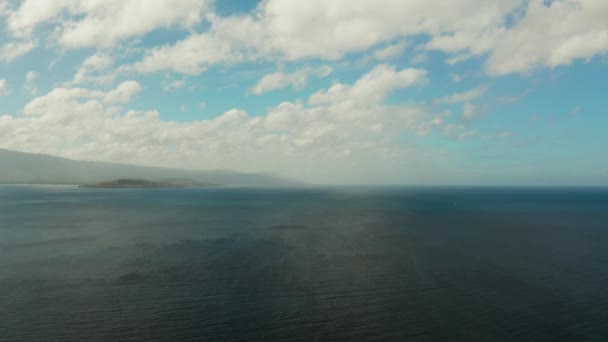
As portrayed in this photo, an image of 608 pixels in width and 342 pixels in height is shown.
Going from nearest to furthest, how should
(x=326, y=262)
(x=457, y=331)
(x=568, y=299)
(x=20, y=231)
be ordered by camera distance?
1. (x=457, y=331)
2. (x=568, y=299)
3. (x=326, y=262)
4. (x=20, y=231)

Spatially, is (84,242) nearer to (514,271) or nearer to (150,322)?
(150,322)

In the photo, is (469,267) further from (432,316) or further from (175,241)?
(175,241)

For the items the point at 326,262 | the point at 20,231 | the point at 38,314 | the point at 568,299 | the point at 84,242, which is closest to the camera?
the point at 38,314

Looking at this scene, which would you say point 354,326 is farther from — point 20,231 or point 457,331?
point 20,231

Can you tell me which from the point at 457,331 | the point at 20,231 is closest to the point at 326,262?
the point at 457,331

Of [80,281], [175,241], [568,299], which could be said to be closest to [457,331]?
[568,299]

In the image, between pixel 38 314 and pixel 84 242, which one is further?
pixel 84 242

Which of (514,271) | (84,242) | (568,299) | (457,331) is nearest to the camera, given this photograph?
(457,331)

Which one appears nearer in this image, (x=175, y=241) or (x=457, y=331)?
(x=457, y=331)

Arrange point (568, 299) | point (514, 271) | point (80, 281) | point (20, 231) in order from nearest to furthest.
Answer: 1. point (568, 299)
2. point (80, 281)
3. point (514, 271)
4. point (20, 231)
